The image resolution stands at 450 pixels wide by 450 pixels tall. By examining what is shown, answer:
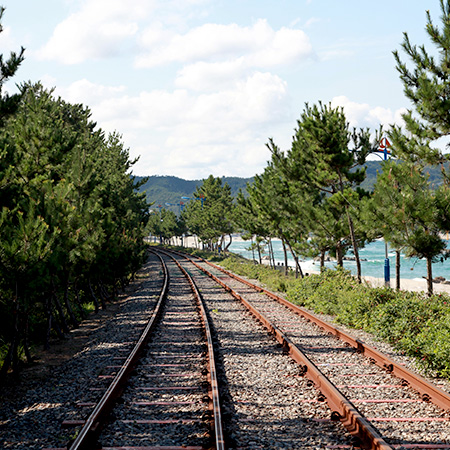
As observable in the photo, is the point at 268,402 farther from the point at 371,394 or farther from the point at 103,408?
the point at 103,408

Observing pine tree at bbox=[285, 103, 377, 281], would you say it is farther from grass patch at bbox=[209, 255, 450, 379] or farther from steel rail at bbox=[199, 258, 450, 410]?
steel rail at bbox=[199, 258, 450, 410]

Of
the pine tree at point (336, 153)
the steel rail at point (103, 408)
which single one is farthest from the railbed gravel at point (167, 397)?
the pine tree at point (336, 153)

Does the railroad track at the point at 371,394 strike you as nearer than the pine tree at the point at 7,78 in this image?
Yes

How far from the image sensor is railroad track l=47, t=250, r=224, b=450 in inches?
216

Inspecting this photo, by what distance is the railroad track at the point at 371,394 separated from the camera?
550 cm

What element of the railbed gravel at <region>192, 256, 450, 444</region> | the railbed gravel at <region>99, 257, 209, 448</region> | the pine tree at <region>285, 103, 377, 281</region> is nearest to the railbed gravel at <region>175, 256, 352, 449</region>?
the railbed gravel at <region>99, 257, 209, 448</region>


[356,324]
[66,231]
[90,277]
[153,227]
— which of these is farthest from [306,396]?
[153,227]

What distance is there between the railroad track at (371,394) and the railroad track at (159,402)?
1.68m

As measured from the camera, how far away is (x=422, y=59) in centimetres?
1427

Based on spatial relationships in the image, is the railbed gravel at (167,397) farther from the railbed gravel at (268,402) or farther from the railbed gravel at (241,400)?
the railbed gravel at (268,402)

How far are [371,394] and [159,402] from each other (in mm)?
3184

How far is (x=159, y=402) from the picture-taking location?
6.82 meters

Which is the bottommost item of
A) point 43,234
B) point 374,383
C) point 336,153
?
point 374,383

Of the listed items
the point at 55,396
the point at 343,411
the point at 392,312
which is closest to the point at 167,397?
the point at 55,396
